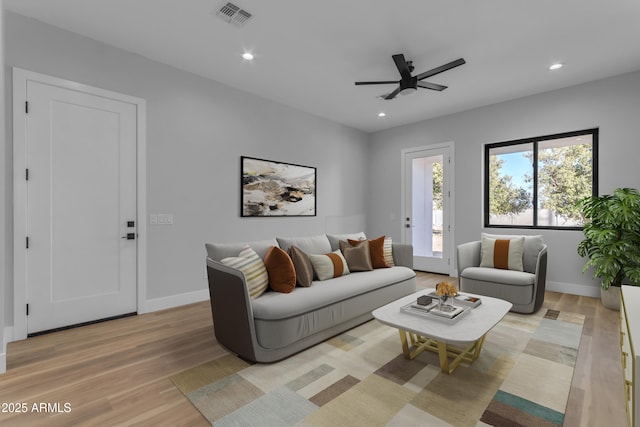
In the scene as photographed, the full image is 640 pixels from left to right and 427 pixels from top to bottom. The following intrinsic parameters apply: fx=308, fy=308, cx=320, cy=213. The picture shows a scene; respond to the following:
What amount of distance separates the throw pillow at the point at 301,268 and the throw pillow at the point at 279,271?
147 mm

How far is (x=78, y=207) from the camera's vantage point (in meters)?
2.99

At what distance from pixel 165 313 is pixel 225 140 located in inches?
88.4

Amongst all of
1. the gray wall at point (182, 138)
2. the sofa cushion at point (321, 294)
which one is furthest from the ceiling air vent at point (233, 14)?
the sofa cushion at point (321, 294)

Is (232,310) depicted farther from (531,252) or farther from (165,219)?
(531,252)

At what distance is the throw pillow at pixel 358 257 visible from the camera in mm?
3502

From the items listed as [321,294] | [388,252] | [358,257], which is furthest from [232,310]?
[388,252]

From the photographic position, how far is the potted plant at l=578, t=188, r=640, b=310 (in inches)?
131

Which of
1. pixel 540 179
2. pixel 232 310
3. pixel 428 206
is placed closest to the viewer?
pixel 232 310

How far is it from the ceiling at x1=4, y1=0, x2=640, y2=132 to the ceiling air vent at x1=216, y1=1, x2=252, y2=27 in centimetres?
5

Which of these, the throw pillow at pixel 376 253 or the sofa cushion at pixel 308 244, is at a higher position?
the sofa cushion at pixel 308 244

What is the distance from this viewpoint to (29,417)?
1.68 metres

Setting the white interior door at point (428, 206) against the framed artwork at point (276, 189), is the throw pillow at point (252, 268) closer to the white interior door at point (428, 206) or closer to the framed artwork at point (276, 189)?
the framed artwork at point (276, 189)

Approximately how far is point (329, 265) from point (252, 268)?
94 centimetres

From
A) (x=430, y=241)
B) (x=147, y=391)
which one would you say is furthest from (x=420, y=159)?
(x=147, y=391)
